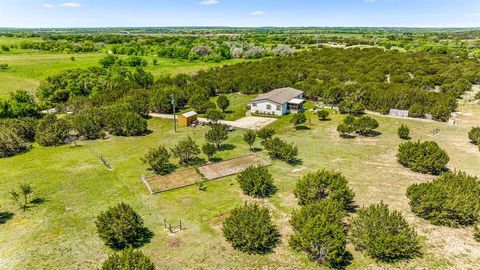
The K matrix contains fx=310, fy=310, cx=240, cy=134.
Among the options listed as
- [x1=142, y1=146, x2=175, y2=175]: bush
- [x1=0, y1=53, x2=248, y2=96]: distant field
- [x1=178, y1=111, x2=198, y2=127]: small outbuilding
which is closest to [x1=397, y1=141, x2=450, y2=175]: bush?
[x1=142, y1=146, x2=175, y2=175]: bush

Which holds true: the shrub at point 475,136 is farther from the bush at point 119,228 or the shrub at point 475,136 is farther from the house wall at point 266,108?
the bush at point 119,228

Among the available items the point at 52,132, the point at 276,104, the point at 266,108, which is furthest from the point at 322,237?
the point at 266,108

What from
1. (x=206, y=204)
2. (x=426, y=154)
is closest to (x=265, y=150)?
(x=206, y=204)

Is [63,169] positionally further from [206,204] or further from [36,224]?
[206,204]

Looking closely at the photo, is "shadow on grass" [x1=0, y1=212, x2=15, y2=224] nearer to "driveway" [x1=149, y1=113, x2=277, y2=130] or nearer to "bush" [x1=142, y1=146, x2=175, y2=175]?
"bush" [x1=142, y1=146, x2=175, y2=175]

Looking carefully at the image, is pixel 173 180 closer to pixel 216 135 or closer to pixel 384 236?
pixel 216 135
